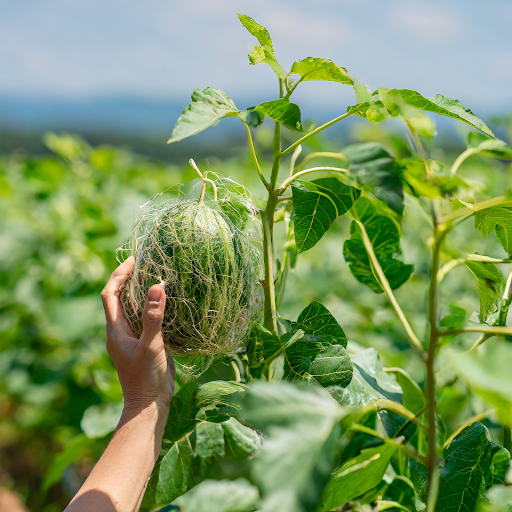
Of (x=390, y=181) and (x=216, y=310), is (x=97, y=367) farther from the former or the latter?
(x=390, y=181)

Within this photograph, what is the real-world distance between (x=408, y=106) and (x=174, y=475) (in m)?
0.62

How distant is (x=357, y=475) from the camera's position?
1.99 feet

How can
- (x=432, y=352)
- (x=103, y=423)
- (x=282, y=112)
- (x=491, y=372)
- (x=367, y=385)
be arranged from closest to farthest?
(x=491, y=372) < (x=432, y=352) < (x=282, y=112) < (x=367, y=385) < (x=103, y=423)

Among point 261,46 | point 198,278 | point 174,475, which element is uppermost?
point 261,46

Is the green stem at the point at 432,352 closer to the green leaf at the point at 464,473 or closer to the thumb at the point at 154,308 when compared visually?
the green leaf at the point at 464,473

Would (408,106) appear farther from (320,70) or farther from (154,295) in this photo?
(154,295)

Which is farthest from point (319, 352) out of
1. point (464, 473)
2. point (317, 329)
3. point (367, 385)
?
point (464, 473)

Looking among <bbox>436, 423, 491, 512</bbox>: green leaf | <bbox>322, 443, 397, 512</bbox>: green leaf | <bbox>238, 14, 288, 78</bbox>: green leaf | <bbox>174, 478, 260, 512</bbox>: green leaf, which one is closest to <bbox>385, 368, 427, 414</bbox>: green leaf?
<bbox>436, 423, 491, 512</bbox>: green leaf

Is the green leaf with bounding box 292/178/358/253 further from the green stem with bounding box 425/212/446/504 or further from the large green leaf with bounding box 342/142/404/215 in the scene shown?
the green stem with bounding box 425/212/446/504

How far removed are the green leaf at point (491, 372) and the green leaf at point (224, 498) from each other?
0.34 m

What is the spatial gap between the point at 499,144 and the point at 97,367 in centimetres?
172

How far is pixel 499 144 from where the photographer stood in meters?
0.70

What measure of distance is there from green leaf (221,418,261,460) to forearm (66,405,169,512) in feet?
0.36

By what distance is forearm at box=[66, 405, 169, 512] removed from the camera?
26.8 inches
